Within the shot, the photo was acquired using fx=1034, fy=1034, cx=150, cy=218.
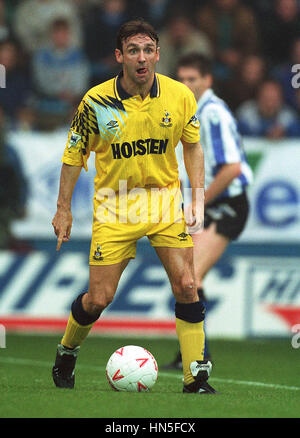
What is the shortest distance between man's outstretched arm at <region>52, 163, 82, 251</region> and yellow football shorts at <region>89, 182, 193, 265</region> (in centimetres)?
23

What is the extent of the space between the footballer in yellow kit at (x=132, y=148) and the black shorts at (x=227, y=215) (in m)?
2.12

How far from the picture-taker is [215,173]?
8.81 meters

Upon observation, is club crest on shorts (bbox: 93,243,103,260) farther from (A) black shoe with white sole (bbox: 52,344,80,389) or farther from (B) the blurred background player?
(B) the blurred background player

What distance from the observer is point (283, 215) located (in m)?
12.5

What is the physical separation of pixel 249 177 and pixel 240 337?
3.56m

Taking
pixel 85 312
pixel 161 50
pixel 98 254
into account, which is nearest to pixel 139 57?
pixel 98 254

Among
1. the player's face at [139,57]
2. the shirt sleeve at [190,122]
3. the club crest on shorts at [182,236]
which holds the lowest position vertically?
the club crest on shorts at [182,236]

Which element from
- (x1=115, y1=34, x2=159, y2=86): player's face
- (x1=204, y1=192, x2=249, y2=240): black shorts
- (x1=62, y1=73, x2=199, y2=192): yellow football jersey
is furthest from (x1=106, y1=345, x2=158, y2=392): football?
(x1=204, y1=192, x2=249, y2=240): black shorts

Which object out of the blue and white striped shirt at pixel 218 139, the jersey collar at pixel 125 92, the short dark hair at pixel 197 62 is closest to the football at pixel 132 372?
the jersey collar at pixel 125 92

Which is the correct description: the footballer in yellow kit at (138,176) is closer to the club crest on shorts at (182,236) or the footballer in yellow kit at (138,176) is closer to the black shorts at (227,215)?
the club crest on shorts at (182,236)

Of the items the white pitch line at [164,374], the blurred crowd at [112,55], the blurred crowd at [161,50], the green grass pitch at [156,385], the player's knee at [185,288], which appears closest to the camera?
the green grass pitch at [156,385]

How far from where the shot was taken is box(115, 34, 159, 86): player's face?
6531mm

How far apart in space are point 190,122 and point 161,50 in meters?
7.57

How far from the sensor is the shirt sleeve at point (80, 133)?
6.66m
